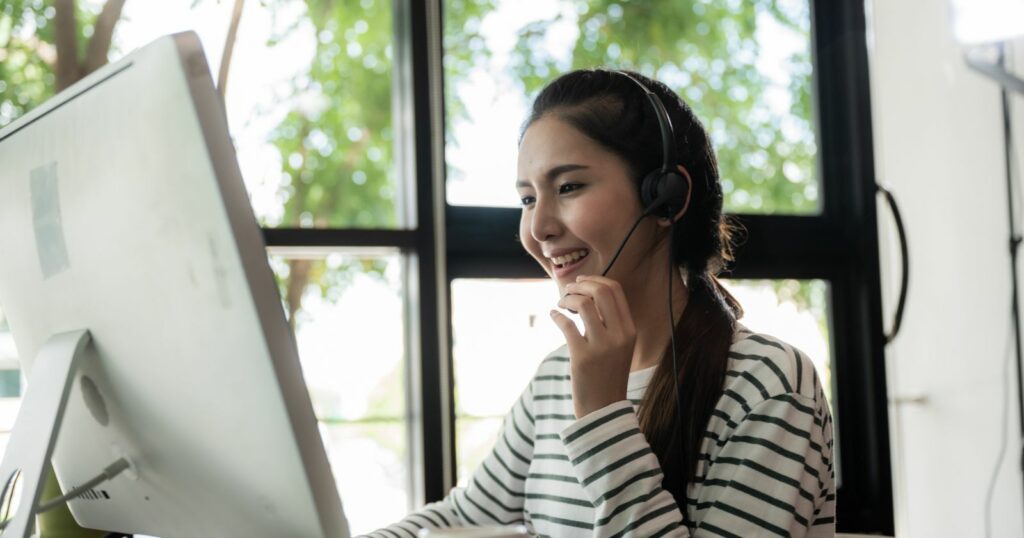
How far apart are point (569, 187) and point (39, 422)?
67 cm

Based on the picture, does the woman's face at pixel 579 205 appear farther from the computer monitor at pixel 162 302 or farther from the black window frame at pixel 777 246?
the black window frame at pixel 777 246

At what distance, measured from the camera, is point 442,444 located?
211cm

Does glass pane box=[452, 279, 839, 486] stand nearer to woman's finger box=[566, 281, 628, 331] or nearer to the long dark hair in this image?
the long dark hair

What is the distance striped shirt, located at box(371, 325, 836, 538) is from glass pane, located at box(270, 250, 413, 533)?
912 millimetres

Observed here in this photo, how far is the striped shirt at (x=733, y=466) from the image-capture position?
39.4 inches

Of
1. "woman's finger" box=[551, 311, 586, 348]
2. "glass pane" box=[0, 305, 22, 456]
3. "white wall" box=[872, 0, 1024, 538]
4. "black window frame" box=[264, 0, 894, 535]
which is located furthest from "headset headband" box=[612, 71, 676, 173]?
"white wall" box=[872, 0, 1024, 538]

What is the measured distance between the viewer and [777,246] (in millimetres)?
2447

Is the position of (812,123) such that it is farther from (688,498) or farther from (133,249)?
(133,249)

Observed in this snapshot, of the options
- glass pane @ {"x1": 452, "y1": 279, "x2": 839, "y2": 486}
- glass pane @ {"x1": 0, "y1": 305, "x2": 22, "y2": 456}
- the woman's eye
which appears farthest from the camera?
glass pane @ {"x1": 452, "y1": 279, "x2": 839, "y2": 486}

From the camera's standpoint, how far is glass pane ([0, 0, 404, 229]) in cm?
207

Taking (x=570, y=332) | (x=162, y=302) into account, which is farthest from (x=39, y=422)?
(x=570, y=332)

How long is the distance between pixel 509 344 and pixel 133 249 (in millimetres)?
1563

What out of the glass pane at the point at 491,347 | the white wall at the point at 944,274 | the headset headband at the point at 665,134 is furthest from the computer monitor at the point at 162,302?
the white wall at the point at 944,274

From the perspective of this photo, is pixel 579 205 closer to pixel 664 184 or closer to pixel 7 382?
pixel 664 184
